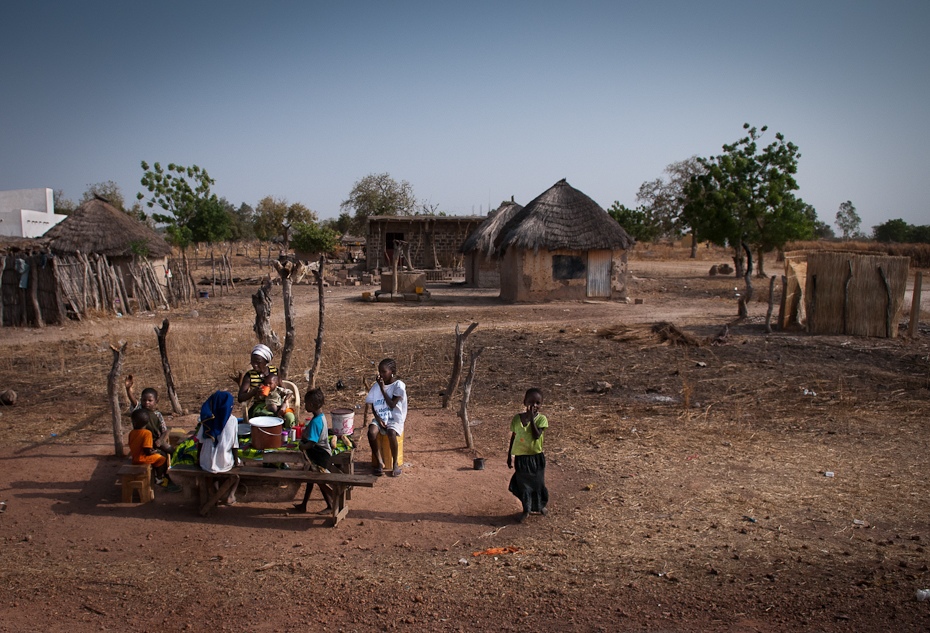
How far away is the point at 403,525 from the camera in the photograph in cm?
532

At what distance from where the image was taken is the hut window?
69.4ft

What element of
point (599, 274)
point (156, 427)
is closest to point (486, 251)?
point (599, 274)

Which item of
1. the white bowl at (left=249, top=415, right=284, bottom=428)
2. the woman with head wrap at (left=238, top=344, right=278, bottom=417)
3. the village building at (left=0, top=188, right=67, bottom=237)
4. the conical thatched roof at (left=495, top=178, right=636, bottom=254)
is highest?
the village building at (left=0, top=188, right=67, bottom=237)

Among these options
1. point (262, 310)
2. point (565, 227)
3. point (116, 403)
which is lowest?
point (116, 403)

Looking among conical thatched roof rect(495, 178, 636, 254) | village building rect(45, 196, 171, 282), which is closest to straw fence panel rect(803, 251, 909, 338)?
conical thatched roof rect(495, 178, 636, 254)

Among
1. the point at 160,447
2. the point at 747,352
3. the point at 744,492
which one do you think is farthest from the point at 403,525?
the point at 747,352

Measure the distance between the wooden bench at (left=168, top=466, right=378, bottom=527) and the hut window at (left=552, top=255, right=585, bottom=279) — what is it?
642 inches

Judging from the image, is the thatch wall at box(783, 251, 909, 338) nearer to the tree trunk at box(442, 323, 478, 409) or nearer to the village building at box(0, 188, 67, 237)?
the tree trunk at box(442, 323, 478, 409)

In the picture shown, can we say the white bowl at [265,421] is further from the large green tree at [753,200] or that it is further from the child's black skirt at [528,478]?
the large green tree at [753,200]

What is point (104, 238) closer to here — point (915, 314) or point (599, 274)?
point (599, 274)

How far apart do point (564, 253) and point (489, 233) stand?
17.5ft

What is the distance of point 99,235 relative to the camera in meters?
21.1

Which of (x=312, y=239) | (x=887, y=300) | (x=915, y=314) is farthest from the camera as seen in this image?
(x=312, y=239)

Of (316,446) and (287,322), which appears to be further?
(287,322)
